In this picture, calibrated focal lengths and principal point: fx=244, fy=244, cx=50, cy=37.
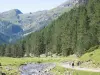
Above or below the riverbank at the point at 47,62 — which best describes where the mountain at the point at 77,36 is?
above

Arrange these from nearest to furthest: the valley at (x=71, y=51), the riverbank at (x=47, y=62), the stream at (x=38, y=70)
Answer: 1. the riverbank at (x=47, y=62)
2. the valley at (x=71, y=51)
3. the stream at (x=38, y=70)

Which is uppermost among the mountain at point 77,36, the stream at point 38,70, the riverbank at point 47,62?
the mountain at point 77,36

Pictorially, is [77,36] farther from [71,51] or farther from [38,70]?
[38,70]

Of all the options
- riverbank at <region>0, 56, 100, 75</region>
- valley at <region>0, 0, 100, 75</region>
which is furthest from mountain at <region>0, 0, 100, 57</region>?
riverbank at <region>0, 56, 100, 75</region>

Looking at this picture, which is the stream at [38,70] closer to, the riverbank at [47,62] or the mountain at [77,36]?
the riverbank at [47,62]

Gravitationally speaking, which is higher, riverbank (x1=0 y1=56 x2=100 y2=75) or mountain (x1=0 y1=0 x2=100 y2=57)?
mountain (x1=0 y1=0 x2=100 y2=57)

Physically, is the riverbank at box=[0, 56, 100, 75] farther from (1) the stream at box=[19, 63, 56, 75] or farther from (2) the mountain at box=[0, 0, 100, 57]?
(2) the mountain at box=[0, 0, 100, 57]

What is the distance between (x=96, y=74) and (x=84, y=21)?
63.1m

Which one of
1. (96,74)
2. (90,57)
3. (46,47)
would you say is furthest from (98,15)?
(46,47)

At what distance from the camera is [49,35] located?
575 ft

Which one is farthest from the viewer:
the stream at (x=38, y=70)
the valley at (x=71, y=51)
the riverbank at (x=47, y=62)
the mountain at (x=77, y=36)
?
the mountain at (x=77, y=36)

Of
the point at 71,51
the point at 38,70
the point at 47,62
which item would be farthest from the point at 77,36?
the point at 38,70

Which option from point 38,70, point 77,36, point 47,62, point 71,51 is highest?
point 77,36

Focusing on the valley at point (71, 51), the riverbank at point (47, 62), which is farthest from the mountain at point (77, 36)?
the riverbank at point (47, 62)
